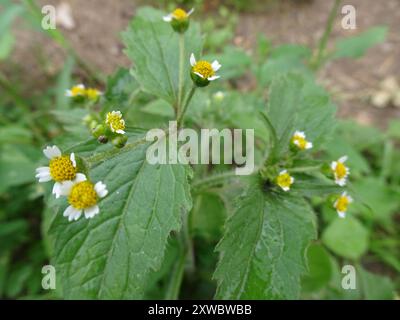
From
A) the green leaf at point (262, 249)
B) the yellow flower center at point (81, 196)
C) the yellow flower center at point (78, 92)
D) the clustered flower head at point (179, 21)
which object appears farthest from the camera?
the yellow flower center at point (78, 92)

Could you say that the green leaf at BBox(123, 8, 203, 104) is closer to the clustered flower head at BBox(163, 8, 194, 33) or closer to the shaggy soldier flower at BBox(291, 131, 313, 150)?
the clustered flower head at BBox(163, 8, 194, 33)

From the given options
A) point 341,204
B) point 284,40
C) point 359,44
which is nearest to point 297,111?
point 341,204

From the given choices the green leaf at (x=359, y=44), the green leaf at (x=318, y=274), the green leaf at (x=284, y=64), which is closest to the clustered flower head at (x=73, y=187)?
the green leaf at (x=318, y=274)

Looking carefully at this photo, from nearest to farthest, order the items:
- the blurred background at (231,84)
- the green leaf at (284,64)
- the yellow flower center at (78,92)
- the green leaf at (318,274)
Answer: the yellow flower center at (78,92)
the green leaf at (318,274)
the blurred background at (231,84)
the green leaf at (284,64)

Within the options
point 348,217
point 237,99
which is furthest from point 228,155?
point 348,217

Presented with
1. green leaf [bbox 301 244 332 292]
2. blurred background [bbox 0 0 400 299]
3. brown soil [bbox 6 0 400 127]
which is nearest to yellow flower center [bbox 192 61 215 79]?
blurred background [bbox 0 0 400 299]

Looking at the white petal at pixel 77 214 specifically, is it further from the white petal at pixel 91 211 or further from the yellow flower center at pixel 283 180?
the yellow flower center at pixel 283 180

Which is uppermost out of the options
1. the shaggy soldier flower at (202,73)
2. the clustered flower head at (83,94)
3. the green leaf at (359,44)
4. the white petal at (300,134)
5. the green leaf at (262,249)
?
the green leaf at (359,44)
